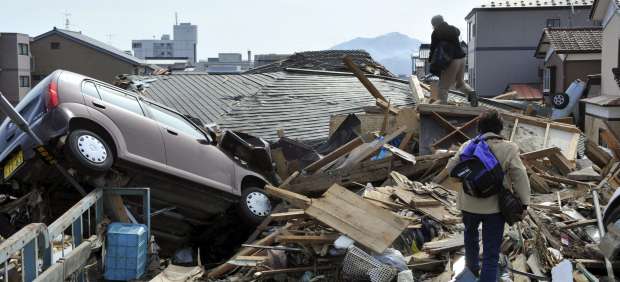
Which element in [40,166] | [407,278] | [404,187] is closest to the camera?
[407,278]

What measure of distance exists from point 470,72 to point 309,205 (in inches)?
1712

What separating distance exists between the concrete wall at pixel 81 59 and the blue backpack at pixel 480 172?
48563mm

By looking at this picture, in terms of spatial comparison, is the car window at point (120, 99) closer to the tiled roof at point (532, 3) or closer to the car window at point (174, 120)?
the car window at point (174, 120)

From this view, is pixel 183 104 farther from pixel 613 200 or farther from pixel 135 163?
pixel 613 200

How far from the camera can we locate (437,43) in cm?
1262

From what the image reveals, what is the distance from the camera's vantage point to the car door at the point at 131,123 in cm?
773

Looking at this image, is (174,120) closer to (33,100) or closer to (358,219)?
(33,100)

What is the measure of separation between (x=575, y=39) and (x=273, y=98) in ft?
70.6

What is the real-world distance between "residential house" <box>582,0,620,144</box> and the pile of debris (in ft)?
29.1

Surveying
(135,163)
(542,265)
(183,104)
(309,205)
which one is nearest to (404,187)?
(309,205)

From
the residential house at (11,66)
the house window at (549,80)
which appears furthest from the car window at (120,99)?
the residential house at (11,66)

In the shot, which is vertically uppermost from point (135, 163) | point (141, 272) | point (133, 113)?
point (133, 113)

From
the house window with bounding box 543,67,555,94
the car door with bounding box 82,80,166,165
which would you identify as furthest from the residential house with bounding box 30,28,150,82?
the car door with bounding box 82,80,166,165

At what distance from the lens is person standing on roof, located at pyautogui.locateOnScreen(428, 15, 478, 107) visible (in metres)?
12.4
